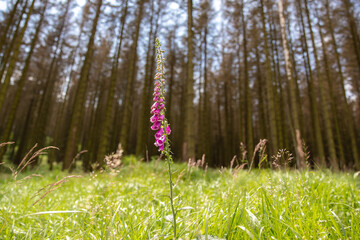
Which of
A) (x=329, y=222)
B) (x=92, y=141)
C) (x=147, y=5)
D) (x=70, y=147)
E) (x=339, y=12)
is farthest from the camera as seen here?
(x=92, y=141)

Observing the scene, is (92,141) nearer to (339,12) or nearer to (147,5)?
(147,5)

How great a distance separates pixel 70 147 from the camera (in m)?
8.45

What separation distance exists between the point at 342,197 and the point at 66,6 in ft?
50.7

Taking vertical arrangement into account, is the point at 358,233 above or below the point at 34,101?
below

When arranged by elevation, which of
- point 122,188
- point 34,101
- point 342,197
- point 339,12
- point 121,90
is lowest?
point 122,188

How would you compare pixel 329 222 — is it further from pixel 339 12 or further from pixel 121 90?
pixel 121 90

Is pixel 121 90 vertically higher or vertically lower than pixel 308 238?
higher

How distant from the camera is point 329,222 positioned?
1.81 metres

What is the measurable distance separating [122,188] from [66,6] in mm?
13130

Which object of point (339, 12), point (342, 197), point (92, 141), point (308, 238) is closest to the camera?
point (308, 238)

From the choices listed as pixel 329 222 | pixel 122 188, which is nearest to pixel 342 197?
pixel 329 222

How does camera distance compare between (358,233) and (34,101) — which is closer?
(358,233)

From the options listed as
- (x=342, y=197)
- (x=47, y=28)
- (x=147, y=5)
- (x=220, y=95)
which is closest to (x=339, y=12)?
(x=220, y=95)

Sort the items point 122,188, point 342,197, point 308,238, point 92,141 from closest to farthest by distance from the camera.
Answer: point 308,238 < point 342,197 < point 122,188 < point 92,141
